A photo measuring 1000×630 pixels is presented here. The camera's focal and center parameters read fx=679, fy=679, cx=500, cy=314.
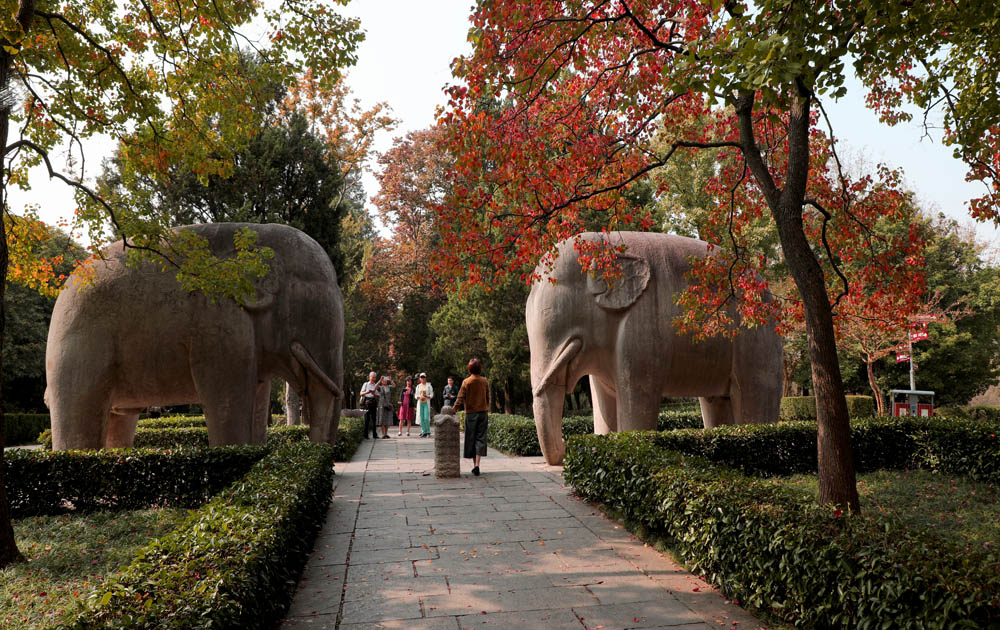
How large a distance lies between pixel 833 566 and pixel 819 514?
677 millimetres

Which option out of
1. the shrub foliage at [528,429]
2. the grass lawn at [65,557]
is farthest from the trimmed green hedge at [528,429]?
the grass lawn at [65,557]

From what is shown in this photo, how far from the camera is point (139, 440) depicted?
1378cm

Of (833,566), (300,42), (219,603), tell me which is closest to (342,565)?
(219,603)

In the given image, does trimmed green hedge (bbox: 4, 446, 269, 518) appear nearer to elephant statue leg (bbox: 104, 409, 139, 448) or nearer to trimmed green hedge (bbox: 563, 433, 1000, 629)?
elephant statue leg (bbox: 104, 409, 139, 448)

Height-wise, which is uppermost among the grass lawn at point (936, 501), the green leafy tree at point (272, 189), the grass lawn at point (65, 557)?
the green leafy tree at point (272, 189)

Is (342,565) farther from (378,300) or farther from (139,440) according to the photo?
(378,300)

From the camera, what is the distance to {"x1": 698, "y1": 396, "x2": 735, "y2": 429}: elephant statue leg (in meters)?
10.4

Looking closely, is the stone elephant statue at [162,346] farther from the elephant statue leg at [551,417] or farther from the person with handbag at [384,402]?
the person with handbag at [384,402]

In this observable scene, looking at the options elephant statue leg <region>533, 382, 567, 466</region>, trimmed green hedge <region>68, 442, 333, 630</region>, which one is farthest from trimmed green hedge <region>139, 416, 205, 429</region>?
trimmed green hedge <region>68, 442, 333, 630</region>

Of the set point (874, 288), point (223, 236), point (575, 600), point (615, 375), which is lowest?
point (575, 600)

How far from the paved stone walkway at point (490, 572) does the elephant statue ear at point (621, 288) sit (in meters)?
2.61

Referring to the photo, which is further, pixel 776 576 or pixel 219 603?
pixel 776 576

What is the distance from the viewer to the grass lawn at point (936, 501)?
645cm

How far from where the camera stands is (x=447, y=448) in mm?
10102
